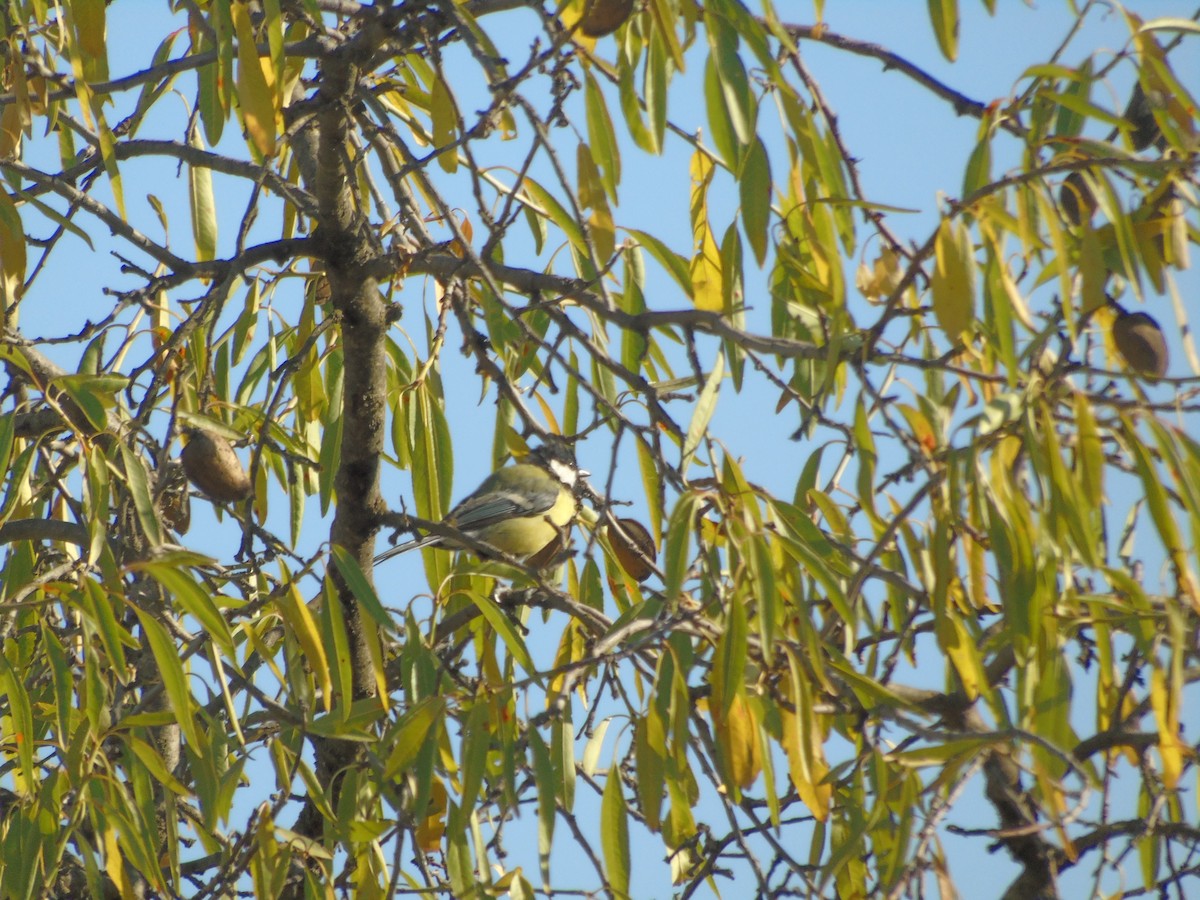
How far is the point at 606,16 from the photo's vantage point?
155 cm

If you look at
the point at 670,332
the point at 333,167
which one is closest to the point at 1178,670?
the point at 670,332

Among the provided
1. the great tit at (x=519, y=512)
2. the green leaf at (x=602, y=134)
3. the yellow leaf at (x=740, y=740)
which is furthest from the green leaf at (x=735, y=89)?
the great tit at (x=519, y=512)

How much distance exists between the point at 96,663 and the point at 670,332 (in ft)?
3.29

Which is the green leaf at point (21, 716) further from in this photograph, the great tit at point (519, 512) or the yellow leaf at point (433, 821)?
the great tit at point (519, 512)

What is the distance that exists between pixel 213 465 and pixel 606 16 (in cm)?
102

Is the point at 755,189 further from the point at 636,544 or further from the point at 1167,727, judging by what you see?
the point at 636,544

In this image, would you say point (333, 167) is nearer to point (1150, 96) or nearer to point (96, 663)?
point (96, 663)

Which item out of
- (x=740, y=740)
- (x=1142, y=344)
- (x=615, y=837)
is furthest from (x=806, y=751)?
(x=1142, y=344)

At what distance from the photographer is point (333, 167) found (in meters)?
2.16

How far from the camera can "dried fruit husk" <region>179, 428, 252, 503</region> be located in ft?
6.93

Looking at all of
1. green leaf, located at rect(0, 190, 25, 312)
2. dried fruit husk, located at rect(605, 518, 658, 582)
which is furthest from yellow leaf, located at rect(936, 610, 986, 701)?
green leaf, located at rect(0, 190, 25, 312)

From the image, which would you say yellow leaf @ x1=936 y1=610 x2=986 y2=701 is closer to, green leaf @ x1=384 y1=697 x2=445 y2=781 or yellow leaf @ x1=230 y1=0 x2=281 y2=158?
green leaf @ x1=384 y1=697 x2=445 y2=781

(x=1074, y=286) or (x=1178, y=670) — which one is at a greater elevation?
(x=1074, y=286)

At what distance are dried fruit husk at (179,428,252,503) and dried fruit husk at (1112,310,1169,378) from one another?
1.35 metres
